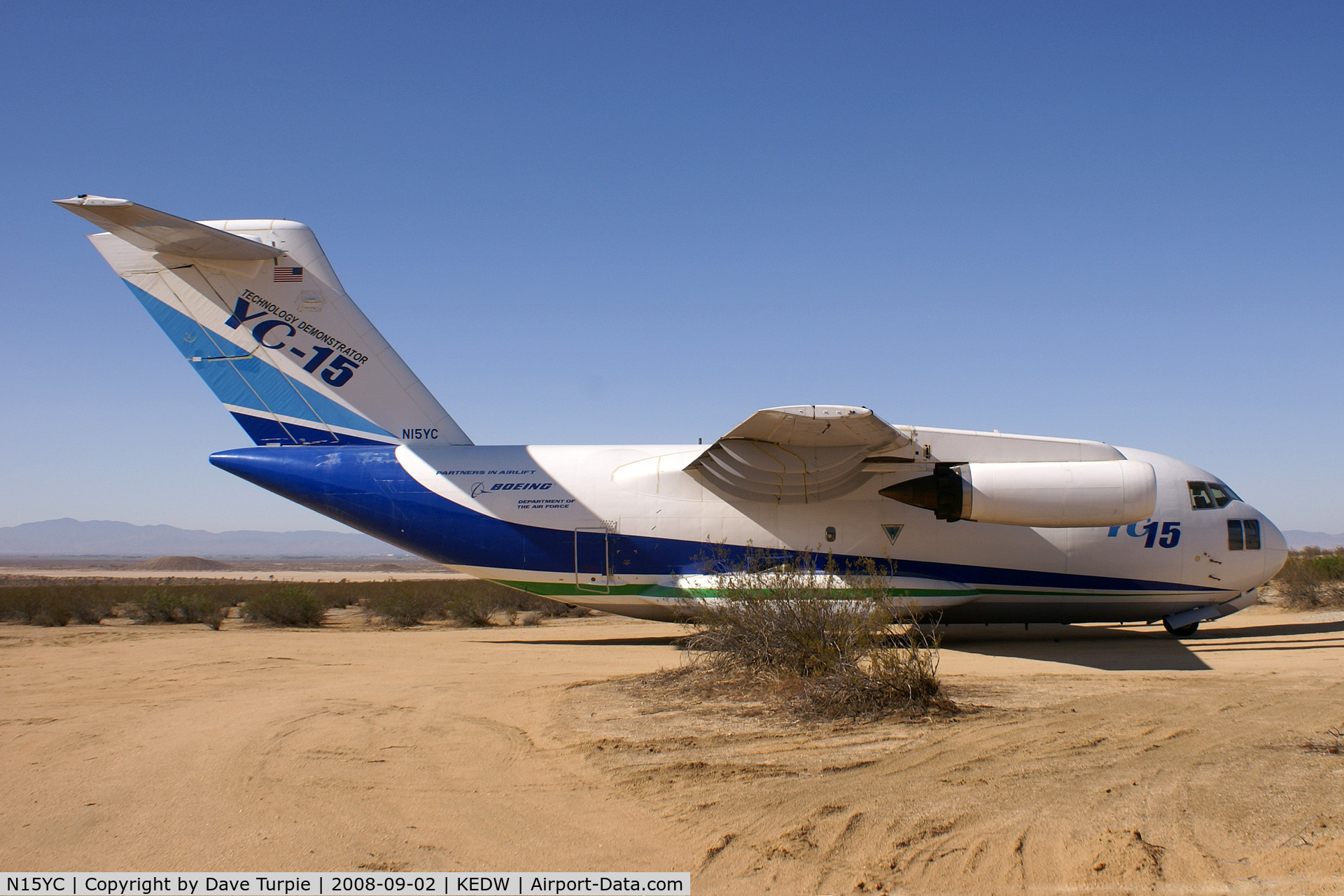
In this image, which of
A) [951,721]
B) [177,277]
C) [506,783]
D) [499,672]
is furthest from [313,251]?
[951,721]

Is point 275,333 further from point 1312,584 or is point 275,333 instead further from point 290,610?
point 1312,584

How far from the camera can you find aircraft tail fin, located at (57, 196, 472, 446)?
12852 millimetres

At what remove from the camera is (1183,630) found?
44.0 ft

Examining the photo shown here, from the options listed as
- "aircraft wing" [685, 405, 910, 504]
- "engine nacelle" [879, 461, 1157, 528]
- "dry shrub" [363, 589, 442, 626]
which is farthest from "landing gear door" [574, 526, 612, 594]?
"dry shrub" [363, 589, 442, 626]

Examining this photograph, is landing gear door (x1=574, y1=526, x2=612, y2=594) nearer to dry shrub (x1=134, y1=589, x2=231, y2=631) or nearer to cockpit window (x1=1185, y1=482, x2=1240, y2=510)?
dry shrub (x1=134, y1=589, x2=231, y2=631)

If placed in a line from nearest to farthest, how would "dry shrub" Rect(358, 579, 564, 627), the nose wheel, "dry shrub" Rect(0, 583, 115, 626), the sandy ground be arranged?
the sandy ground
the nose wheel
"dry shrub" Rect(0, 583, 115, 626)
"dry shrub" Rect(358, 579, 564, 627)

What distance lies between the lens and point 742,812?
405cm

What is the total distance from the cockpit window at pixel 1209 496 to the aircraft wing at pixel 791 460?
201 inches

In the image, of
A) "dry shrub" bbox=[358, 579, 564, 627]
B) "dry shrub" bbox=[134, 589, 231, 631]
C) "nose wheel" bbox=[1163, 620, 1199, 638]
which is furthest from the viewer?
"dry shrub" bbox=[358, 579, 564, 627]

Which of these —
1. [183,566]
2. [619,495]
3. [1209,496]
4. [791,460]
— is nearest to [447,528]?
[619,495]

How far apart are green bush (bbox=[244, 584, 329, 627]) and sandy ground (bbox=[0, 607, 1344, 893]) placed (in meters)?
9.37

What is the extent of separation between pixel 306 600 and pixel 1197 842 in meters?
17.5

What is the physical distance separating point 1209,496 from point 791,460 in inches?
274

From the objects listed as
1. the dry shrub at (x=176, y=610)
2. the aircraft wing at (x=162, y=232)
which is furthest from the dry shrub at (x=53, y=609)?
the aircraft wing at (x=162, y=232)
